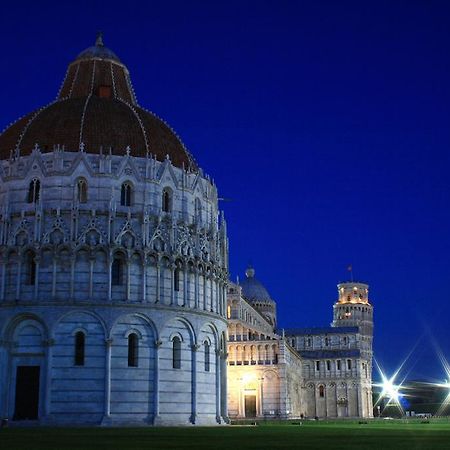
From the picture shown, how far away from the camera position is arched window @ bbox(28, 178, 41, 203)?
60875 mm

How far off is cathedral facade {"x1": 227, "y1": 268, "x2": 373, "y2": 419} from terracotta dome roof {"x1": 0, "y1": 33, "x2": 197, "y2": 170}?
43913 mm

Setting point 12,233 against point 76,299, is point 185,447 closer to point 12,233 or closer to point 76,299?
point 76,299

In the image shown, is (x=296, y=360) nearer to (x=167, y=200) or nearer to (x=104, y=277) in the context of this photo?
(x=167, y=200)

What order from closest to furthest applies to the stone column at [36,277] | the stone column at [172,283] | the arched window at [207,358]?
the stone column at [36,277] → the stone column at [172,283] → the arched window at [207,358]

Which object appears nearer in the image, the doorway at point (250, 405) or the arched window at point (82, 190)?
the arched window at point (82, 190)

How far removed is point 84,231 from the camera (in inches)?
2307

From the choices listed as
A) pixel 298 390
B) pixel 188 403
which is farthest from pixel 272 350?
pixel 188 403

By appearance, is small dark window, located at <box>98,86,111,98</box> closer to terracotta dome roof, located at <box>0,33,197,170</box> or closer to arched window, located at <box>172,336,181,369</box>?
terracotta dome roof, located at <box>0,33,197,170</box>

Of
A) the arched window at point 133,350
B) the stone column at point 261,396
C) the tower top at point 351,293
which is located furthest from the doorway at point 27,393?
the tower top at point 351,293

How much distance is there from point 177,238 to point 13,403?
18.3 m

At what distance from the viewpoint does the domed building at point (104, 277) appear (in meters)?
57.0

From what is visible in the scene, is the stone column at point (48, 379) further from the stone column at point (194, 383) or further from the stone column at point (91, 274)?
the stone column at point (194, 383)

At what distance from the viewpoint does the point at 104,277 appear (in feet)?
192

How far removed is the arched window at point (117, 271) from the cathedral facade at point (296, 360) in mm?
46825
